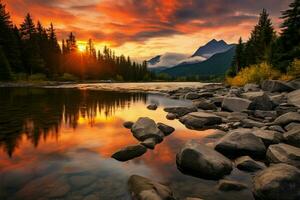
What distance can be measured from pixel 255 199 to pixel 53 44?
292ft

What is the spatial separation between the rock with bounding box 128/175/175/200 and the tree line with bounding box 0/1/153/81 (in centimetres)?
5489

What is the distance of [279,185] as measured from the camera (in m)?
4.77

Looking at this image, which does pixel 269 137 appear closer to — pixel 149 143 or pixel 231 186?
pixel 231 186

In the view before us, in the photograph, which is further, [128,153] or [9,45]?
[9,45]

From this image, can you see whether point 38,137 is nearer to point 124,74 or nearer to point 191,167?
point 191,167

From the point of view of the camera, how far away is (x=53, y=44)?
8356 centimetres

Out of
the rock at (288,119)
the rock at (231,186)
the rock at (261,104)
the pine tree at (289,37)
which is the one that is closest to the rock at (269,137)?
the rock at (288,119)

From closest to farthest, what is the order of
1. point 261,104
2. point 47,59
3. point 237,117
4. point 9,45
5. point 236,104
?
point 237,117
point 261,104
point 236,104
point 9,45
point 47,59

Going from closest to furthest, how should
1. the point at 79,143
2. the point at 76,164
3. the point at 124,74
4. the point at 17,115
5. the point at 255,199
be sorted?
1. the point at 255,199
2. the point at 76,164
3. the point at 79,143
4. the point at 17,115
5. the point at 124,74

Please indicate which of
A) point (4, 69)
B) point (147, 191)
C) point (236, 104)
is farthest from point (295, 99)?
point (4, 69)

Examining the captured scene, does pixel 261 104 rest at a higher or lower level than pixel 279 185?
higher

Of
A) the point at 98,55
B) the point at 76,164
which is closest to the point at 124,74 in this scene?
the point at 98,55

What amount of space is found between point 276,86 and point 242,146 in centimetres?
1486

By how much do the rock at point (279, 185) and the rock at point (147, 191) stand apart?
1.86 meters
